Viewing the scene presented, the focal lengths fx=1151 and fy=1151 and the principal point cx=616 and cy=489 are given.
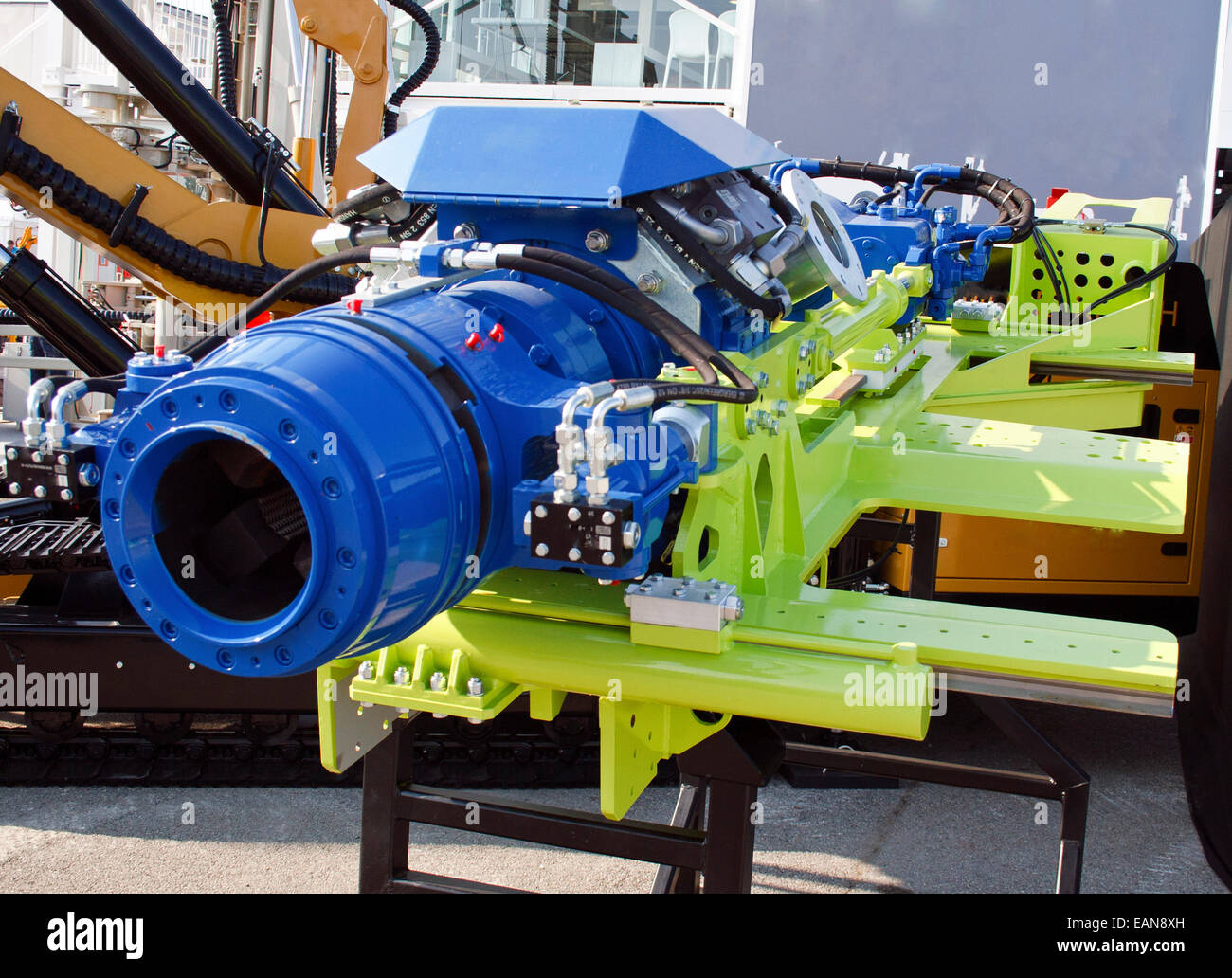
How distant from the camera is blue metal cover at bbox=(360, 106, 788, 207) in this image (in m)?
1.69

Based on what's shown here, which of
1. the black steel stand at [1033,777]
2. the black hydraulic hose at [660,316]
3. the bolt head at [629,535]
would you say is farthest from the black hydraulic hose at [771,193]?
the black steel stand at [1033,777]

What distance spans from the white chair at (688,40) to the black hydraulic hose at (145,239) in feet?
16.6

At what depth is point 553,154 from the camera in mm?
1728

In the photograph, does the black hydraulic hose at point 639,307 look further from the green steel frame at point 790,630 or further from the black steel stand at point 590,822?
the black steel stand at point 590,822

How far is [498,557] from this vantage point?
1.58 m

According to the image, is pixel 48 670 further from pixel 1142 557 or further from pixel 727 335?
pixel 1142 557

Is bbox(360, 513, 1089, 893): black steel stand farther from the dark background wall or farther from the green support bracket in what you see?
the dark background wall

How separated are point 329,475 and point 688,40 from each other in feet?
26.2

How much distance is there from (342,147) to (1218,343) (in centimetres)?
349

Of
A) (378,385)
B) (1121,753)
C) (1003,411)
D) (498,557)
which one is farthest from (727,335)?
(1121,753)

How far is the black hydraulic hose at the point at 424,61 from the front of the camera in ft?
14.6

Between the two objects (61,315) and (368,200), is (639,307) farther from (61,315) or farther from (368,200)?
(61,315)

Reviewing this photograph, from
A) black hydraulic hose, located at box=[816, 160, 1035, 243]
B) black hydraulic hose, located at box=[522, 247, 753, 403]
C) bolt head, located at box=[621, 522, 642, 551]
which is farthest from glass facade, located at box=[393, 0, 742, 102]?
bolt head, located at box=[621, 522, 642, 551]

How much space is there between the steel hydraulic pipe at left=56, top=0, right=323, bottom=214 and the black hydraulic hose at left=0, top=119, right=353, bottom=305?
14.4 inches
